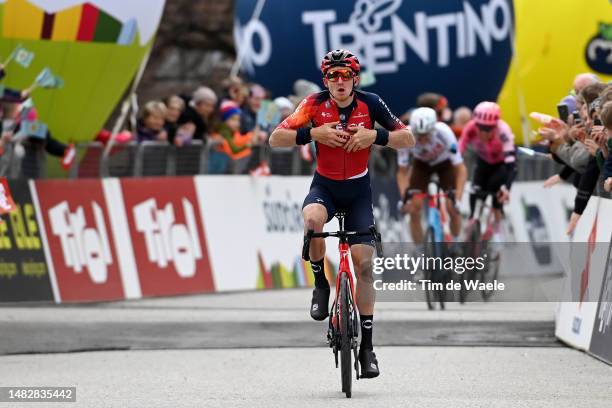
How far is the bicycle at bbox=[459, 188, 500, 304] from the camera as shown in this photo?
58.8 feet

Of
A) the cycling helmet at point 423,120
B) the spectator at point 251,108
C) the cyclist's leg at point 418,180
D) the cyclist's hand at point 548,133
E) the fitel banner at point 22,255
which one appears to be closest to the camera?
the cyclist's hand at point 548,133

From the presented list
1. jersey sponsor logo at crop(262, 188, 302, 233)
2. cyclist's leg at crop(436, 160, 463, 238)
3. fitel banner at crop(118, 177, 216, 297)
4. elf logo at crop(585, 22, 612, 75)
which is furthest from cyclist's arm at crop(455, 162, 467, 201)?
elf logo at crop(585, 22, 612, 75)

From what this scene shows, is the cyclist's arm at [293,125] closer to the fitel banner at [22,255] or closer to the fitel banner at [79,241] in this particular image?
the fitel banner at [22,255]

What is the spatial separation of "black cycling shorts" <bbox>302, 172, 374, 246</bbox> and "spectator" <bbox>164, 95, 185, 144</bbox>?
761 centimetres

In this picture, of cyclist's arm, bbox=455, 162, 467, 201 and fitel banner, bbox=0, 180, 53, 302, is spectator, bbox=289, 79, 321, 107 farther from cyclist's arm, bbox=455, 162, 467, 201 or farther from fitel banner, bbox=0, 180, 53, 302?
fitel banner, bbox=0, 180, 53, 302

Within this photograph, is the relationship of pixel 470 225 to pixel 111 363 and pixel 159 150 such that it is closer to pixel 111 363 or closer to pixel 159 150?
pixel 159 150

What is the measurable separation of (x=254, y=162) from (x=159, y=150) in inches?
71.0

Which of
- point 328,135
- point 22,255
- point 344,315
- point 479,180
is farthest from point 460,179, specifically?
point 344,315

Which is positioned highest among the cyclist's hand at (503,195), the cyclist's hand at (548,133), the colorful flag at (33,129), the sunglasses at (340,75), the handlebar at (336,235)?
the sunglasses at (340,75)

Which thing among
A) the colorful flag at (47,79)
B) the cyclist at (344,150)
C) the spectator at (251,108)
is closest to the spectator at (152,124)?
the spectator at (251,108)

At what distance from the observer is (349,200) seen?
10750 millimetres

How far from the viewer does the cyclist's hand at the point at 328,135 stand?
33.9ft

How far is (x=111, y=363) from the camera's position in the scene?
11.9 m

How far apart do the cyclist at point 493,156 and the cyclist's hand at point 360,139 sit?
24.5ft
